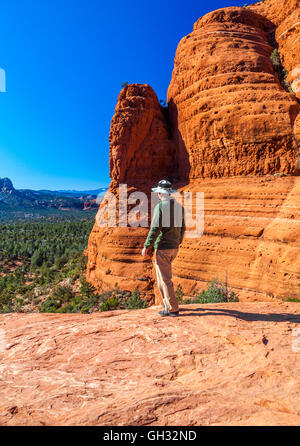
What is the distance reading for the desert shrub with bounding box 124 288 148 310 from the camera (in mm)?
13891

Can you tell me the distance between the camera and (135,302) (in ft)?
47.5

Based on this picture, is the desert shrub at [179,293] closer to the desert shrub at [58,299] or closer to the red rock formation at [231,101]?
the red rock formation at [231,101]

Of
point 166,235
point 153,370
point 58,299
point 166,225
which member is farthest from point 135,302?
point 153,370

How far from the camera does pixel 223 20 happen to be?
16.7 meters

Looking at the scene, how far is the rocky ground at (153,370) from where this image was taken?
2053 mm

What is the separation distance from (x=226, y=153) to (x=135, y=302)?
34.8 ft

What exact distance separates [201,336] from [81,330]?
1868mm

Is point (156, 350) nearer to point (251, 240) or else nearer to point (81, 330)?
point (81, 330)

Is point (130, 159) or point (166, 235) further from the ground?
point (130, 159)

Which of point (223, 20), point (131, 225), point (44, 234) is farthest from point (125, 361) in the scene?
point (44, 234)

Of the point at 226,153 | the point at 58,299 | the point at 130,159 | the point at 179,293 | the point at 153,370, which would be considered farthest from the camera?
the point at 58,299
